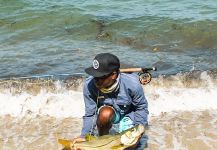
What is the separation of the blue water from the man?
3.27m

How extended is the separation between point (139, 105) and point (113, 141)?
610 mm

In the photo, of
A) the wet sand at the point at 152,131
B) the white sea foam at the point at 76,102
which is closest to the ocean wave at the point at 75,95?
the white sea foam at the point at 76,102

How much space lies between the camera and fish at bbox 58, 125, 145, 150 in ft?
13.8

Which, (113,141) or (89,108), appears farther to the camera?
(89,108)

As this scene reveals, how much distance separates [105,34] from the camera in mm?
10656

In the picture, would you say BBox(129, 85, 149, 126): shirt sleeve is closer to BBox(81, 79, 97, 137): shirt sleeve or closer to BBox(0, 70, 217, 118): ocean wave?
BBox(81, 79, 97, 137): shirt sleeve

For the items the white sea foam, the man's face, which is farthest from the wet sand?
the man's face

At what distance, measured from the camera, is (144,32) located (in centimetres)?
1069

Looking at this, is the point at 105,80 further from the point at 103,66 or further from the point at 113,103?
the point at 113,103

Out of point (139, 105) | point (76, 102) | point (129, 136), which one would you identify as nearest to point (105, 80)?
point (139, 105)

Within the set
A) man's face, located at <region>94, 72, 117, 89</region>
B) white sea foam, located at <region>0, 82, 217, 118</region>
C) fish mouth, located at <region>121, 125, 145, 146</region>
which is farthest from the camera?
white sea foam, located at <region>0, 82, 217, 118</region>

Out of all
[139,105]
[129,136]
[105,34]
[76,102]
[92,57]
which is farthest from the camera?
[105,34]

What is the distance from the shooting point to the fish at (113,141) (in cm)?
421

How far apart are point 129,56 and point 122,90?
436 cm
